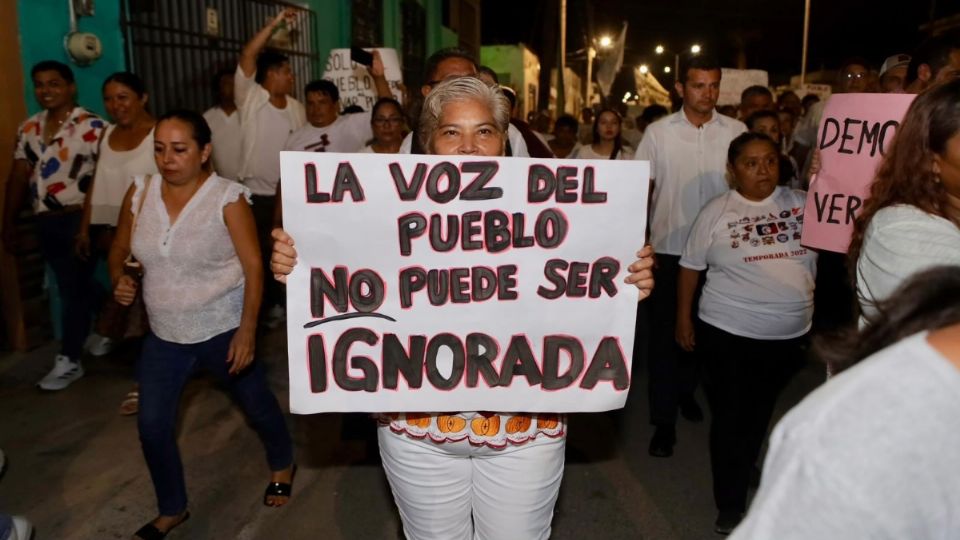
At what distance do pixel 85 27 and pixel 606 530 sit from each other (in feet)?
18.3

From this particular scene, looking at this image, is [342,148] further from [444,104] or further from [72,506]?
A: [444,104]

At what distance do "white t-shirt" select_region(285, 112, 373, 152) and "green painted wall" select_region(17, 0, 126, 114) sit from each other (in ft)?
5.57

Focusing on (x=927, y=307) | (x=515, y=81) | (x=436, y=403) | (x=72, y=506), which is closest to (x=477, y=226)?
(x=436, y=403)

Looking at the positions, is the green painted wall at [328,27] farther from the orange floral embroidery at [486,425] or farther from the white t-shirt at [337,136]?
the orange floral embroidery at [486,425]

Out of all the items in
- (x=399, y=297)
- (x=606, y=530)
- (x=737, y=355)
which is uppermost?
(x=399, y=297)

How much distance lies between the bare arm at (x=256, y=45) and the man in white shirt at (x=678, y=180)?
277 centimetres

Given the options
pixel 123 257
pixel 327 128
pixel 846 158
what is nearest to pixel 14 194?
pixel 327 128

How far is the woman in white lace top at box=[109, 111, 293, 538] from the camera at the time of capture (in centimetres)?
325

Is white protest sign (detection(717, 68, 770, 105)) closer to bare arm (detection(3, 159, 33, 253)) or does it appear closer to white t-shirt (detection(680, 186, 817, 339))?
white t-shirt (detection(680, 186, 817, 339))

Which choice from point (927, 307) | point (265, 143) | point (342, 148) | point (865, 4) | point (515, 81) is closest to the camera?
point (927, 307)

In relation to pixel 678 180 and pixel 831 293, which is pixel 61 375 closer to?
pixel 678 180

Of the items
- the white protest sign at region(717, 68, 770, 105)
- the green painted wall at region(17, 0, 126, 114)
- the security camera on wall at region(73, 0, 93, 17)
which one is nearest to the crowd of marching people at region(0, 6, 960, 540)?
the green painted wall at region(17, 0, 126, 114)

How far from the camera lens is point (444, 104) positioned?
2.26 meters

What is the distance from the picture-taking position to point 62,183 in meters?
5.47
